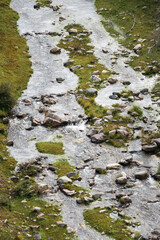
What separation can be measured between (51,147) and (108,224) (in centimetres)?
828

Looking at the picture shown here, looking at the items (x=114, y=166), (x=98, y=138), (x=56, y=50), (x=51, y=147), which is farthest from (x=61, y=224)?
(x=56, y=50)

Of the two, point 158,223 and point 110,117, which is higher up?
point 158,223

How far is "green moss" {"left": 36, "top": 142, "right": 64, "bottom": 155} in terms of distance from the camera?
23094 millimetres

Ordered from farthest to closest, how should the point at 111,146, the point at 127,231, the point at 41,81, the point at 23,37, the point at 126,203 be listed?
the point at 23,37, the point at 41,81, the point at 111,146, the point at 126,203, the point at 127,231

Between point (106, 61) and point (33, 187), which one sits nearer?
point (33, 187)

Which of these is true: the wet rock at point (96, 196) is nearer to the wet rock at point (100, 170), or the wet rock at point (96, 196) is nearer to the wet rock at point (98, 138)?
the wet rock at point (100, 170)

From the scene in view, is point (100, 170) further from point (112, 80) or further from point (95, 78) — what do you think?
point (95, 78)

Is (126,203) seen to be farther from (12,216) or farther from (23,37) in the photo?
(23,37)

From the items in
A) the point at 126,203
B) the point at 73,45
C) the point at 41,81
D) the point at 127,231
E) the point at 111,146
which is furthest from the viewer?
the point at 73,45

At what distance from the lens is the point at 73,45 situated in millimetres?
41656

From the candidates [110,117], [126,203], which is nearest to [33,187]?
[126,203]

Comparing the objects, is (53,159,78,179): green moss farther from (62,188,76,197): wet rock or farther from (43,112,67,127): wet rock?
(43,112,67,127): wet rock

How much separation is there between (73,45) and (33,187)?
85.2 ft

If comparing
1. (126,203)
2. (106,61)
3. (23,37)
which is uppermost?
(126,203)
